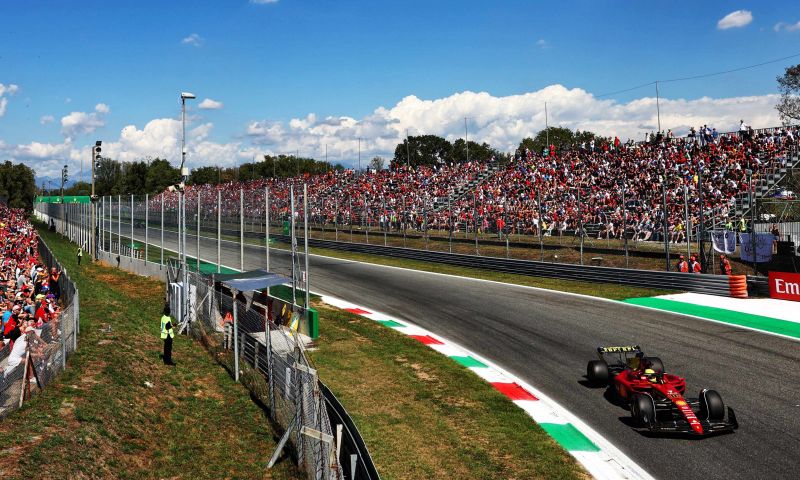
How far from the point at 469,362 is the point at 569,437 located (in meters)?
4.74

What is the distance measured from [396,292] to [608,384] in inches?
523

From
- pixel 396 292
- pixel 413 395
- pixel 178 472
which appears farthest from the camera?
pixel 396 292

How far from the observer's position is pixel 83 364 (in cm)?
1256

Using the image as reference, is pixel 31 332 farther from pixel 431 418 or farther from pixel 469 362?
pixel 469 362

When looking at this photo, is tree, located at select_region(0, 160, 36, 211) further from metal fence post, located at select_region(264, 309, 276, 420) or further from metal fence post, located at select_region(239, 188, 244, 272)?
metal fence post, located at select_region(264, 309, 276, 420)

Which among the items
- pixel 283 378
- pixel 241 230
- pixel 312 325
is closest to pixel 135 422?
pixel 283 378

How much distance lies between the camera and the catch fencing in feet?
23.8

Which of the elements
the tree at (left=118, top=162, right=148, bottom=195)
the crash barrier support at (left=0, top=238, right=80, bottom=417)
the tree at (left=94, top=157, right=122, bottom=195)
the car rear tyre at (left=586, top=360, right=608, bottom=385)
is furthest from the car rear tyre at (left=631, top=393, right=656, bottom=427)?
the tree at (left=94, top=157, right=122, bottom=195)

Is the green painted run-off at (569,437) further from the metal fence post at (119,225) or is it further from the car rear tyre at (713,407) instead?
the metal fence post at (119,225)

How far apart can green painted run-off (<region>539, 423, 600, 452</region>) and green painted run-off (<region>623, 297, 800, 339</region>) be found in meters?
8.87

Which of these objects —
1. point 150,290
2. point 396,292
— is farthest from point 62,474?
point 150,290

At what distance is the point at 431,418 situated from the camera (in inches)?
431

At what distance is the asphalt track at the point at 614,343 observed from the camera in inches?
358

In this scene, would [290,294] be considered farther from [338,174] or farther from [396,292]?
[338,174]
